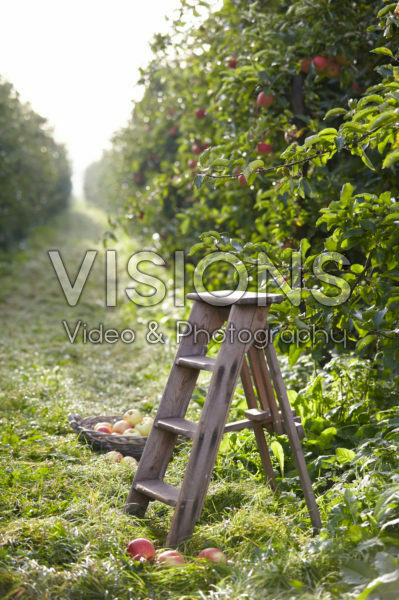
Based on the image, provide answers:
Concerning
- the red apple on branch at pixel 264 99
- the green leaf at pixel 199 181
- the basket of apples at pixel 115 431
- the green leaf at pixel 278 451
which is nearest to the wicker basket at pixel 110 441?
the basket of apples at pixel 115 431

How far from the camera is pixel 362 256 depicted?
3.80m

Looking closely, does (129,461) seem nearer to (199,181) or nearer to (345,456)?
(345,456)

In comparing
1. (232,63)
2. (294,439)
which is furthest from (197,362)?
(232,63)

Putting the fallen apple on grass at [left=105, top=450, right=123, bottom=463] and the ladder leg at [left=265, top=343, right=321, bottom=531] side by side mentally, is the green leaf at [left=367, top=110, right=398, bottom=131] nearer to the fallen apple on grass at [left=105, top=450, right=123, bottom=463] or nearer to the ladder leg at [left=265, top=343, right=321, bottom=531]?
the ladder leg at [left=265, top=343, right=321, bottom=531]

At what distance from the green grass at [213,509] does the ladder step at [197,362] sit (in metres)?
0.63

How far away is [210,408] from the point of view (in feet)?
7.02

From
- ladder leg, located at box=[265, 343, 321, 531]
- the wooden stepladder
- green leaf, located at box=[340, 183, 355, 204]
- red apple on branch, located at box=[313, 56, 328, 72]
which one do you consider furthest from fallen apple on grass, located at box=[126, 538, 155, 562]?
red apple on branch, located at box=[313, 56, 328, 72]

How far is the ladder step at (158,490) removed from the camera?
2.17 meters

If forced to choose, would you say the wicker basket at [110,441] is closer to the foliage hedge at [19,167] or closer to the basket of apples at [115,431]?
the basket of apples at [115,431]

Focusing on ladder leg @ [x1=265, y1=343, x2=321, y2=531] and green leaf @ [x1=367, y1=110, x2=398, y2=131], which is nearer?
green leaf @ [x1=367, y1=110, x2=398, y2=131]

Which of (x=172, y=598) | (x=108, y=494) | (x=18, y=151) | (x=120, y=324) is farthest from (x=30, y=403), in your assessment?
(x=18, y=151)

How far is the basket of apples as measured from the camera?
300cm

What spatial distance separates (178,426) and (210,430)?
0.65 feet

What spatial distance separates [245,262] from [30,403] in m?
1.97
